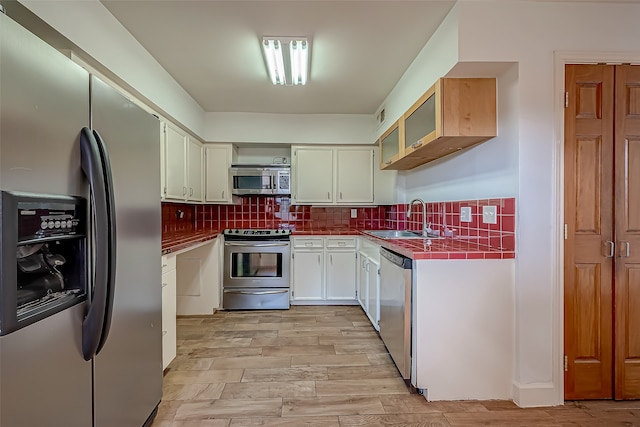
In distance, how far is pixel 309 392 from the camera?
2039 mm

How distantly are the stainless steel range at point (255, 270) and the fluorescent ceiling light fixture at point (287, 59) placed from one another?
1802 millimetres

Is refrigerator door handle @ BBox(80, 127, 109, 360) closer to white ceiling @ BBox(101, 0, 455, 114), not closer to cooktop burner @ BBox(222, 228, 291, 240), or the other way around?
white ceiling @ BBox(101, 0, 455, 114)

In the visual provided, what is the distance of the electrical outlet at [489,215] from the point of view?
6.94 ft

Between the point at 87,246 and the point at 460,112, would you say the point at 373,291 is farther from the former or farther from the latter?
the point at 87,246

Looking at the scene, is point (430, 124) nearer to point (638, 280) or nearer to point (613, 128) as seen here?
point (613, 128)

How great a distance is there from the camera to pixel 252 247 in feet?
12.4

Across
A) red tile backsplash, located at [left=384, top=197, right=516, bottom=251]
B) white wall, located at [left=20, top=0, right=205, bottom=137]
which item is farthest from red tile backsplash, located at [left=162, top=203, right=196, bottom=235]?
red tile backsplash, located at [left=384, top=197, right=516, bottom=251]

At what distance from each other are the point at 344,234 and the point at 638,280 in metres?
2.60

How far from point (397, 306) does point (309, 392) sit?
808mm

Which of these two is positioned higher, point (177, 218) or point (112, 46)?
point (112, 46)

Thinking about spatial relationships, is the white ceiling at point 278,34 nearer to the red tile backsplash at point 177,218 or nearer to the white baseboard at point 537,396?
the red tile backsplash at point 177,218

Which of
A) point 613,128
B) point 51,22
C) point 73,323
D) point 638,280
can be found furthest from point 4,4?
point 638,280

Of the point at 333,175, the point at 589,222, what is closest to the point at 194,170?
the point at 333,175

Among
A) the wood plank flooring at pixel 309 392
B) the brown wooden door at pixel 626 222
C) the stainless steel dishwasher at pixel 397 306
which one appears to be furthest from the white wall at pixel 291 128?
the brown wooden door at pixel 626 222
